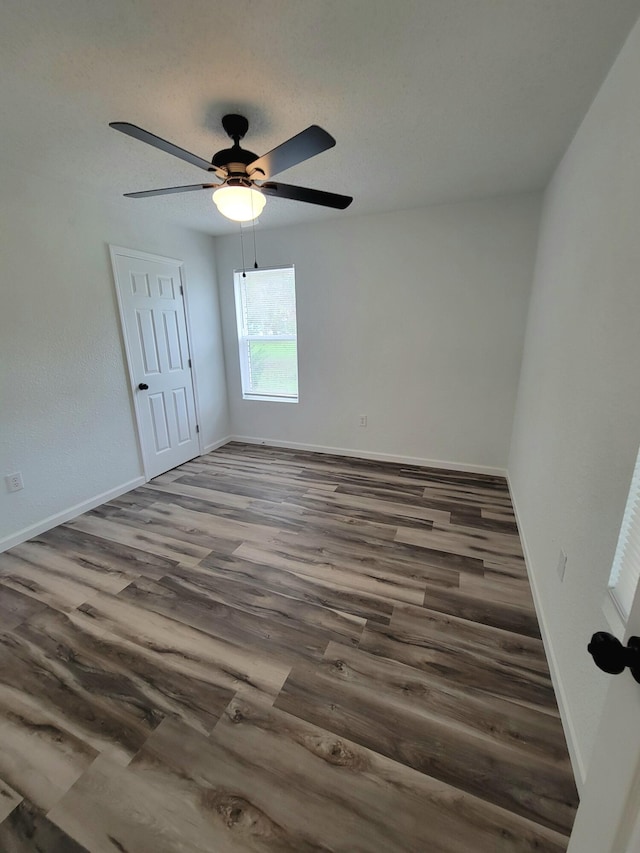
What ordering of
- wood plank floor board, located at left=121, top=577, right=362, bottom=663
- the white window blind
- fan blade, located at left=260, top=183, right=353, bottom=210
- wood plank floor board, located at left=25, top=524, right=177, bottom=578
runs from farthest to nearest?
wood plank floor board, located at left=25, top=524, right=177, bottom=578
fan blade, located at left=260, top=183, right=353, bottom=210
wood plank floor board, located at left=121, top=577, right=362, bottom=663
the white window blind

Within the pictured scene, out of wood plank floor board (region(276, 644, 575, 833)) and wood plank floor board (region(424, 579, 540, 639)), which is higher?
wood plank floor board (region(424, 579, 540, 639))

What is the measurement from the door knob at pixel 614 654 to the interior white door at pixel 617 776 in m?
0.03

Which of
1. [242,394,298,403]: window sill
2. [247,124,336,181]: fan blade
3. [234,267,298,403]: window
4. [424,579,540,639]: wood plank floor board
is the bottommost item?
[424,579,540,639]: wood plank floor board

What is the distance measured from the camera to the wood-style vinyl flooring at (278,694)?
3.51 ft

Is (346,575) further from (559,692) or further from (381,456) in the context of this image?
(381,456)

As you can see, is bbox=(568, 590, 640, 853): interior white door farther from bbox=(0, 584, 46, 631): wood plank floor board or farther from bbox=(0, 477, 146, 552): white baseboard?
bbox=(0, 477, 146, 552): white baseboard

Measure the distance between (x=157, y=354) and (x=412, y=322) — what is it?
8.30 feet

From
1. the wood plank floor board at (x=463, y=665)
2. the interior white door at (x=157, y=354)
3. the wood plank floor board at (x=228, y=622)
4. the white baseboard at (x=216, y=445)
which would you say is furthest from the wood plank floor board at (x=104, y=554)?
the white baseboard at (x=216, y=445)

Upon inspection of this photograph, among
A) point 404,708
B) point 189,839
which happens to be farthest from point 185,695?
point 404,708

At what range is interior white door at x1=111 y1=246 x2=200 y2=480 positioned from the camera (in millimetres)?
3127

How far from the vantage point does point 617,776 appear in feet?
1.87

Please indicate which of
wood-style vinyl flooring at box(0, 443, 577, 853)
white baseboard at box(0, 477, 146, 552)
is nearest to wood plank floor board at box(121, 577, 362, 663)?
wood-style vinyl flooring at box(0, 443, 577, 853)

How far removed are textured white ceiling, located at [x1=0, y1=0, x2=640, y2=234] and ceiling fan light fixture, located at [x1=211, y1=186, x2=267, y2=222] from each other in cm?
38

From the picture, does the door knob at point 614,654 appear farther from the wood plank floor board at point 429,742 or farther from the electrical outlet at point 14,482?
Result: the electrical outlet at point 14,482
